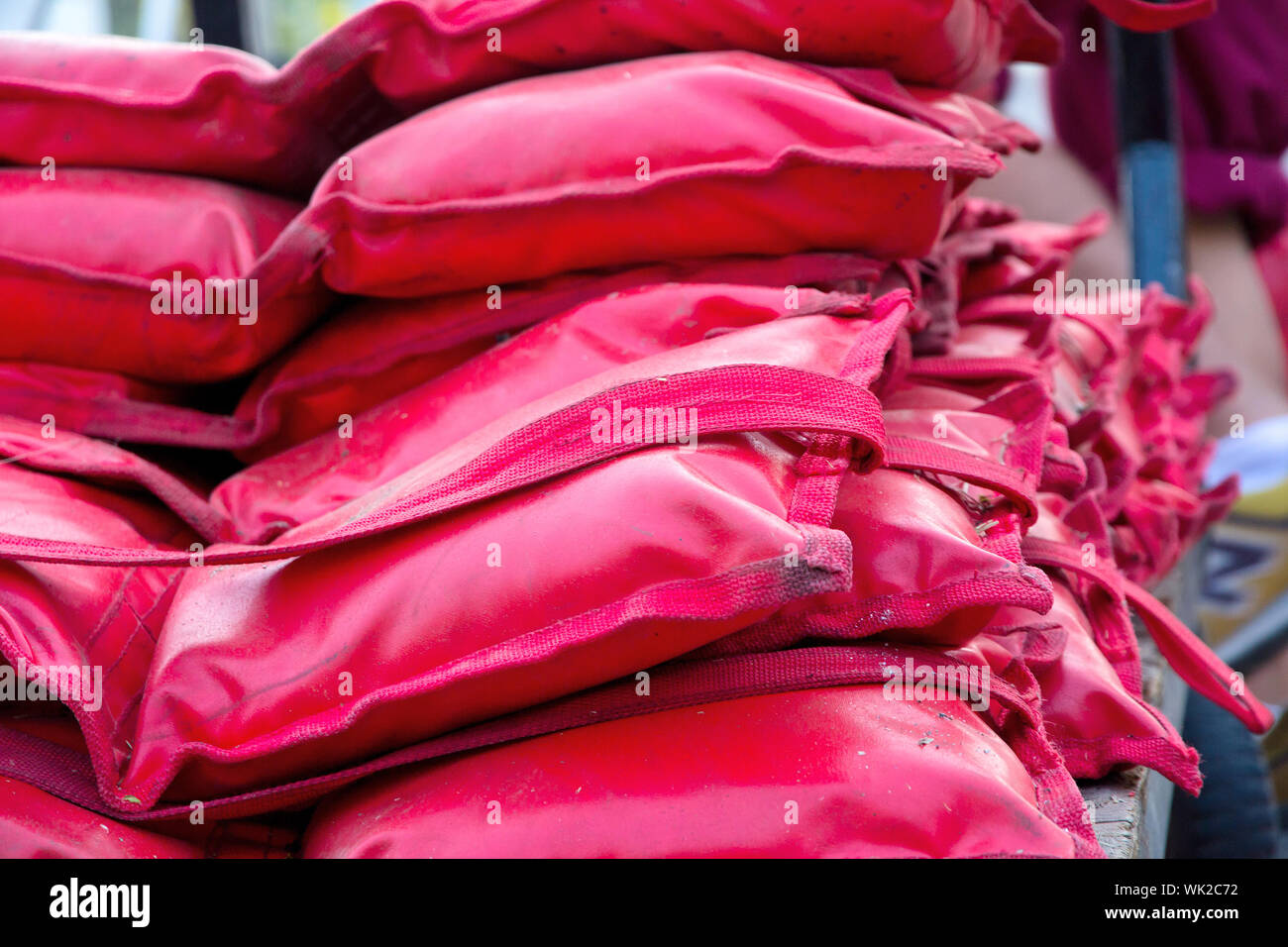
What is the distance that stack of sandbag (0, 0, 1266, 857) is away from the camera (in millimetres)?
560

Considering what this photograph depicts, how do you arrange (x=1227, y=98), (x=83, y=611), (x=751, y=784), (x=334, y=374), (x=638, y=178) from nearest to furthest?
(x=751, y=784) → (x=83, y=611) → (x=638, y=178) → (x=334, y=374) → (x=1227, y=98)

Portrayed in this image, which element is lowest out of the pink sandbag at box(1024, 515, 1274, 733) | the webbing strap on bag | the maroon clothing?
the pink sandbag at box(1024, 515, 1274, 733)

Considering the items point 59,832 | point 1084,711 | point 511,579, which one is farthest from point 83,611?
point 1084,711

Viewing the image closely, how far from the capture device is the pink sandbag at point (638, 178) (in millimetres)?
774

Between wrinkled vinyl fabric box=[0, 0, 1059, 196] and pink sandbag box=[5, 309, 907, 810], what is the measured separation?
303 mm

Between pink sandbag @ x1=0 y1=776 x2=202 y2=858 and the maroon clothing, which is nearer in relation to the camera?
pink sandbag @ x1=0 y1=776 x2=202 y2=858

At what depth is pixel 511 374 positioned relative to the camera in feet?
2.58

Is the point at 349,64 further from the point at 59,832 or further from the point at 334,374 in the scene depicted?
the point at 59,832

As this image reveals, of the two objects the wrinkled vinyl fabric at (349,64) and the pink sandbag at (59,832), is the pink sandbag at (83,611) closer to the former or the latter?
the pink sandbag at (59,832)

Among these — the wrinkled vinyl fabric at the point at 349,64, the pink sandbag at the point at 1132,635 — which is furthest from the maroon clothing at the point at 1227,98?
the pink sandbag at the point at 1132,635

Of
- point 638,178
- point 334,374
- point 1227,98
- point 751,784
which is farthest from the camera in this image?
point 1227,98

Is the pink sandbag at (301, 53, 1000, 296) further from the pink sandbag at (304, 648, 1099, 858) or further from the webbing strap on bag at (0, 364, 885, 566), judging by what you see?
the pink sandbag at (304, 648, 1099, 858)

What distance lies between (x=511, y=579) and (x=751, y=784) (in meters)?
0.14

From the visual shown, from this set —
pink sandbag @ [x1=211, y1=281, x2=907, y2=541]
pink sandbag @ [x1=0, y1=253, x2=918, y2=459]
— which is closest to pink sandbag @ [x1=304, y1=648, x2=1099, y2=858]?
pink sandbag @ [x1=211, y1=281, x2=907, y2=541]
